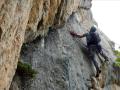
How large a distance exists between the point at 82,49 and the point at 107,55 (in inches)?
139

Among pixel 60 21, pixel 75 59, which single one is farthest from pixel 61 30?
pixel 75 59

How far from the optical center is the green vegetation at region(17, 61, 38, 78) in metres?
15.6

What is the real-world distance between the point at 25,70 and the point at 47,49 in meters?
2.77

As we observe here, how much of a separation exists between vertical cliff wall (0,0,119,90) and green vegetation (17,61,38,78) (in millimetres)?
330

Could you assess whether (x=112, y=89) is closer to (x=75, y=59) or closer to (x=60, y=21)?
(x=75, y=59)

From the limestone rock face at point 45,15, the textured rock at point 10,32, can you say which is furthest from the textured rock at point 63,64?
the textured rock at point 10,32

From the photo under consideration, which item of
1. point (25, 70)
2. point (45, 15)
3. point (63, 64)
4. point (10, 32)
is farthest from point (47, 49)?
point (10, 32)

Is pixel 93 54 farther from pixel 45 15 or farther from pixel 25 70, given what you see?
pixel 25 70

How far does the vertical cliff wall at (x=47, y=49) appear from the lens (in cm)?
1149

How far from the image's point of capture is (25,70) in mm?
15688

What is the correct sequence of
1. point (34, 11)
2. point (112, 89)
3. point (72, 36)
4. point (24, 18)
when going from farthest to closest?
point (112, 89) < point (72, 36) < point (34, 11) < point (24, 18)

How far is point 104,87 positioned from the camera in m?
21.1

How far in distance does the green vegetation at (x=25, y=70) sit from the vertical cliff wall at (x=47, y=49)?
1.08 ft

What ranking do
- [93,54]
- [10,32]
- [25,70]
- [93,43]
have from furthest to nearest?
[93,54]
[93,43]
[25,70]
[10,32]
